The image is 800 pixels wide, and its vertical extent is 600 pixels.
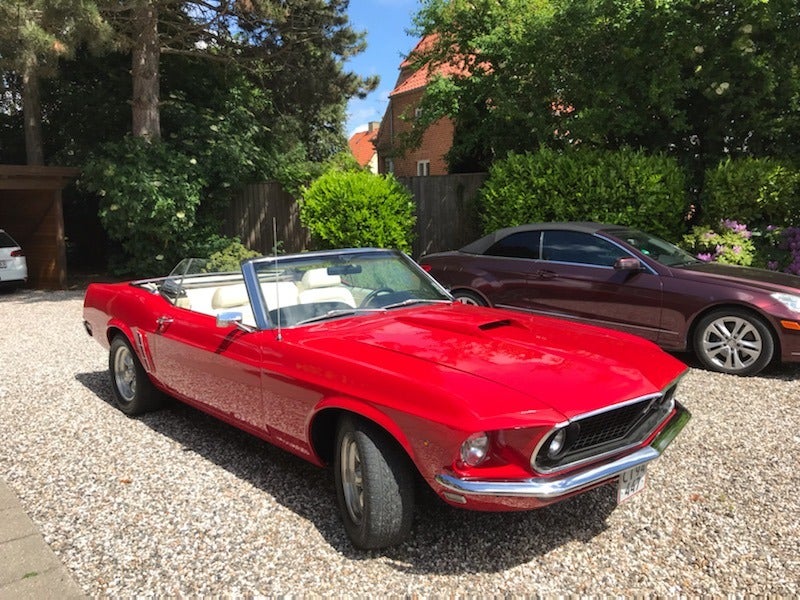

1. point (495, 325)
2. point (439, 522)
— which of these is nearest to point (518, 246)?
point (495, 325)

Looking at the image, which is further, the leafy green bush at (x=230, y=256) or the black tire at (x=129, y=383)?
the leafy green bush at (x=230, y=256)

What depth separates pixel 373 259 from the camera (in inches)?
165

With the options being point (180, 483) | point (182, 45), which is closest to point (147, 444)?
point (180, 483)

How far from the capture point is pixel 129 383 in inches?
197

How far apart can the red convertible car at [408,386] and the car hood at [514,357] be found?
1 centimetres

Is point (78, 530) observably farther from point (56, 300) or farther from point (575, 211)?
point (56, 300)

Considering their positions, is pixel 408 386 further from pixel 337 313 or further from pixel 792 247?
pixel 792 247

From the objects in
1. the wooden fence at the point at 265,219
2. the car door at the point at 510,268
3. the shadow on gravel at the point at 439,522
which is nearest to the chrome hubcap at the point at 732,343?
the car door at the point at 510,268

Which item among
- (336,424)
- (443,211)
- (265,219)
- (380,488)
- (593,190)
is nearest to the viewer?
(380,488)

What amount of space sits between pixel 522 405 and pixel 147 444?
9.85ft

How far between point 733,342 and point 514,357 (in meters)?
3.87

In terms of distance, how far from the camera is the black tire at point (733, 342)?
562 centimetres

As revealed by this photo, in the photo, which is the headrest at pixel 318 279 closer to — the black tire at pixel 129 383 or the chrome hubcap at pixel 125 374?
the black tire at pixel 129 383

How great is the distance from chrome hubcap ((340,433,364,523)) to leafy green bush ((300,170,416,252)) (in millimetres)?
8414
